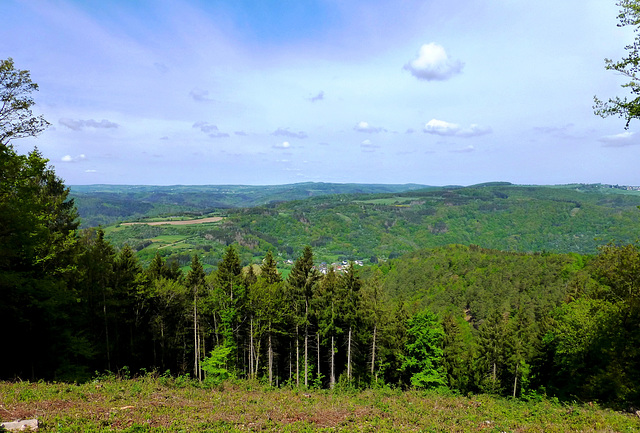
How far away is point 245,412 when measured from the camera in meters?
10.4

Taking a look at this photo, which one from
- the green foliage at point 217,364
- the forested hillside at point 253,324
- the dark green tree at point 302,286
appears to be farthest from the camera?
the dark green tree at point 302,286

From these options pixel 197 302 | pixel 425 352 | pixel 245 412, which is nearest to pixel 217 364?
pixel 197 302

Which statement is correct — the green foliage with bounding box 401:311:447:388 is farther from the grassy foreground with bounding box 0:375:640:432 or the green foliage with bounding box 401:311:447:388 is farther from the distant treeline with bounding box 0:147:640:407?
the grassy foreground with bounding box 0:375:640:432

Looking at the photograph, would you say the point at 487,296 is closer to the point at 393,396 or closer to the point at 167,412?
the point at 393,396

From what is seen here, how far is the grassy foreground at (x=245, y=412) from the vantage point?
8.42 metres

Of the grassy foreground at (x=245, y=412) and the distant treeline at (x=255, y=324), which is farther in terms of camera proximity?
the distant treeline at (x=255, y=324)

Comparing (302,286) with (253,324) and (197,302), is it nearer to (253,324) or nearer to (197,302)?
(253,324)

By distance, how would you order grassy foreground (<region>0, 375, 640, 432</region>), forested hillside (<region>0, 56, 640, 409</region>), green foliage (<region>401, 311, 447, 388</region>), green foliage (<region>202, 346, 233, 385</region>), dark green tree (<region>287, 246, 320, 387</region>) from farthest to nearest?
green foliage (<region>401, 311, 447, 388</region>) < dark green tree (<region>287, 246, 320, 387</region>) < green foliage (<region>202, 346, 233, 385</region>) < forested hillside (<region>0, 56, 640, 409</region>) < grassy foreground (<region>0, 375, 640, 432</region>)

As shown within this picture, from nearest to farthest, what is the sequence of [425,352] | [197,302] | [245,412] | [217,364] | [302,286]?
[245,412] → [217,364] → [302,286] → [425,352] → [197,302]

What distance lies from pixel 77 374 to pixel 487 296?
100554 millimetres

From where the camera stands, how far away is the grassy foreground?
842cm

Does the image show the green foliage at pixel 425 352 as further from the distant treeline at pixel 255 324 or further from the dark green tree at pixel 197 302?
the dark green tree at pixel 197 302

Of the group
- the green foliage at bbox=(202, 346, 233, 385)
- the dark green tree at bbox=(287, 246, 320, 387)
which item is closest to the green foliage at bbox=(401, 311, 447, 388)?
the dark green tree at bbox=(287, 246, 320, 387)

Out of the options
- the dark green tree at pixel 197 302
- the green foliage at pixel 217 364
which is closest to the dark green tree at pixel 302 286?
the green foliage at pixel 217 364
